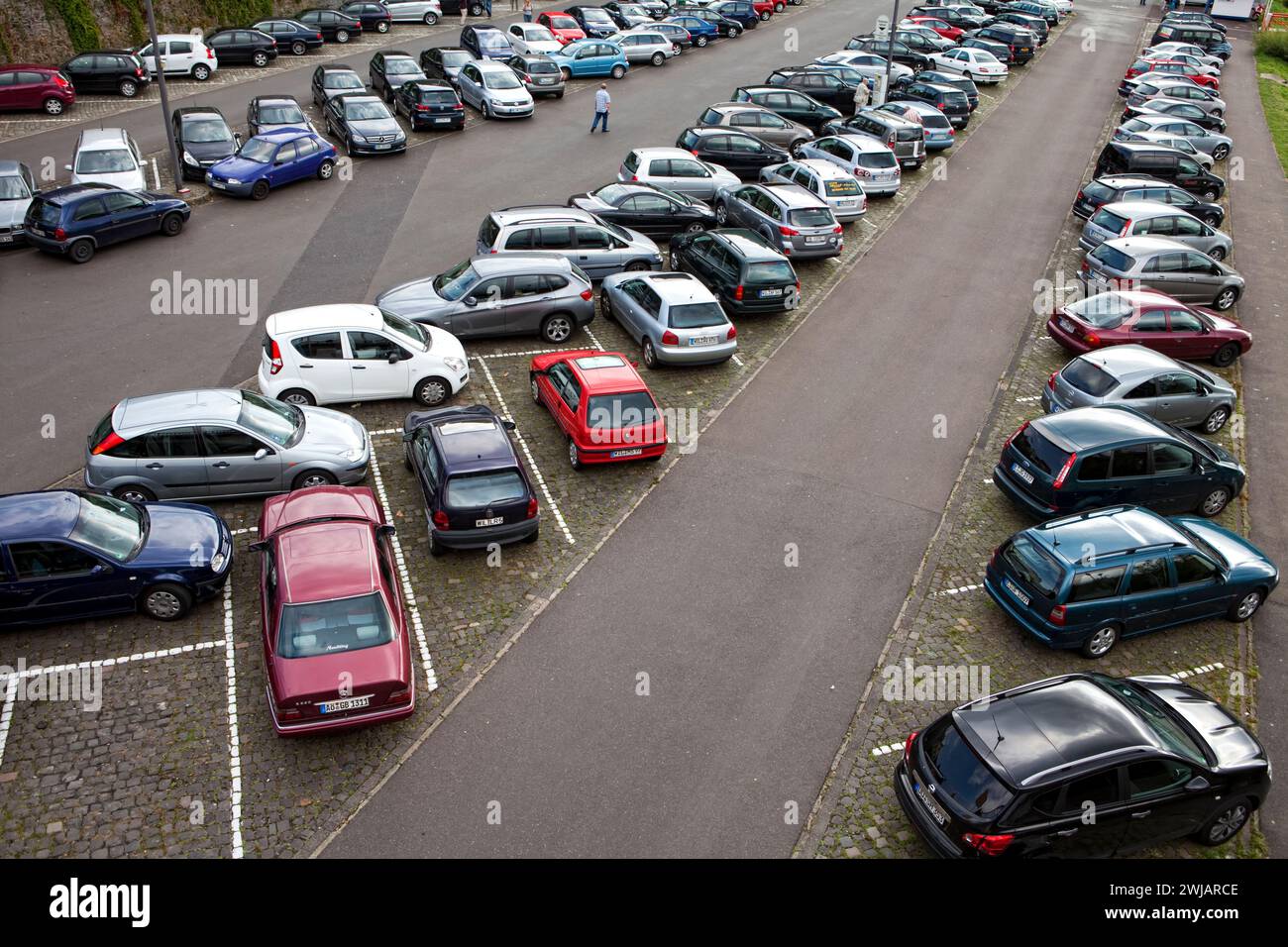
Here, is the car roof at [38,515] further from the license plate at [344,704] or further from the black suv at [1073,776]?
the black suv at [1073,776]

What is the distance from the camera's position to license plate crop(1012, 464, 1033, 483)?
14.5 meters

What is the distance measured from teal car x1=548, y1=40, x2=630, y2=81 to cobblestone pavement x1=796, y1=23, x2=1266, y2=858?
25.9m

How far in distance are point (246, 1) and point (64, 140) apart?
16.9 meters

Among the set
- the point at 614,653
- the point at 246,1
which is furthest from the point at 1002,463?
the point at 246,1

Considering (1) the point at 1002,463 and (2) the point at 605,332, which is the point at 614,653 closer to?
(1) the point at 1002,463

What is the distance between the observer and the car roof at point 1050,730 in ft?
30.3

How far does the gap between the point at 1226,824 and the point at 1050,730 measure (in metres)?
2.27

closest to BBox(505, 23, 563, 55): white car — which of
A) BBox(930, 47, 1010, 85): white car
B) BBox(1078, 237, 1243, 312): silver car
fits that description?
BBox(930, 47, 1010, 85): white car

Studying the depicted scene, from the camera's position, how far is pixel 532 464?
15602 millimetres

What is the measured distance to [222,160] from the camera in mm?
24906

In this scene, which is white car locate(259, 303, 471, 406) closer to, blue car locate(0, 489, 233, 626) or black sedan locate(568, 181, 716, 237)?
blue car locate(0, 489, 233, 626)

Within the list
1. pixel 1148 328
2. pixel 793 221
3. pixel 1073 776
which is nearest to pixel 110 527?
pixel 1073 776

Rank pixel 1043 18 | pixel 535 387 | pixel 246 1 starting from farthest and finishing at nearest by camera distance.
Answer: pixel 1043 18
pixel 246 1
pixel 535 387

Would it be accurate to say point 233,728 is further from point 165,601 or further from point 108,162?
point 108,162
